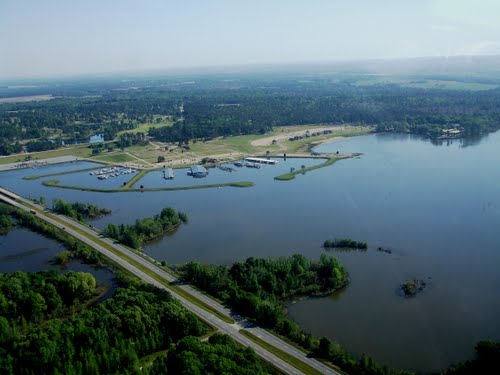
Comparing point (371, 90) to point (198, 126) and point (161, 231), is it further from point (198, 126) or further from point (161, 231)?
point (161, 231)

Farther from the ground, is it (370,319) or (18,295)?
(18,295)

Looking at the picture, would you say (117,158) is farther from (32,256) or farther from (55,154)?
(32,256)

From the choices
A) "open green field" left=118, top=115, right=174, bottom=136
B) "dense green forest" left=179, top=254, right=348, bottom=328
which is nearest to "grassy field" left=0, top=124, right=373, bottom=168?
"open green field" left=118, top=115, right=174, bottom=136

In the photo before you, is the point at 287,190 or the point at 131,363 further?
the point at 287,190

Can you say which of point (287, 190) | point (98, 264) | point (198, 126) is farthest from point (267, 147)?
point (98, 264)

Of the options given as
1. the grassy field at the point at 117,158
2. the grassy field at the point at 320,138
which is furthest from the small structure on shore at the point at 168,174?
the grassy field at the point at 320,138

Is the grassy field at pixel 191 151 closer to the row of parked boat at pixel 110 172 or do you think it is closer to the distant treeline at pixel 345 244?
the row of parked boat at pixel 110 172

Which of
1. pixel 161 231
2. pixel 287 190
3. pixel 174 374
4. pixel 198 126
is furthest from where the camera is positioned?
pixel 198 126
